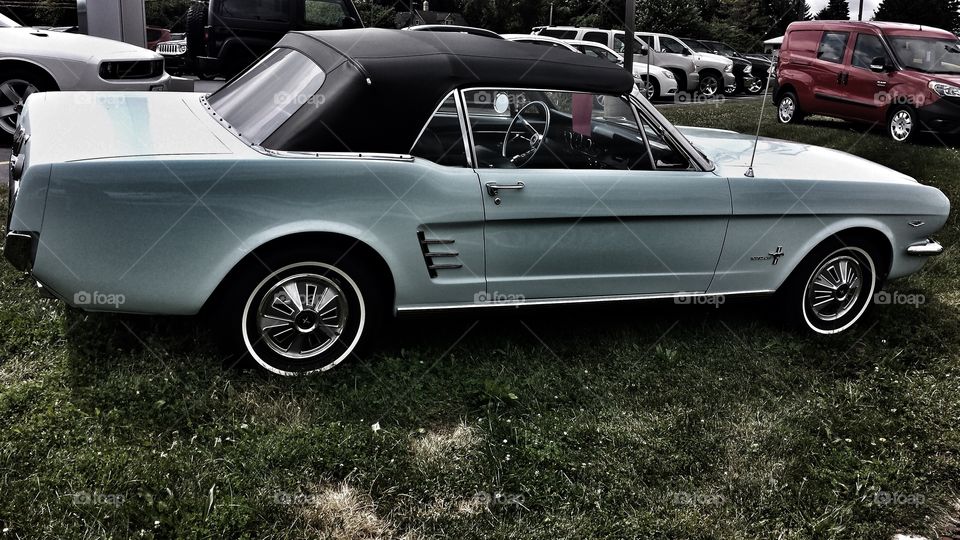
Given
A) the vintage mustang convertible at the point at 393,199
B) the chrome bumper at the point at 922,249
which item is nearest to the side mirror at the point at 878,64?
the chrome bumper at the point at 922,249

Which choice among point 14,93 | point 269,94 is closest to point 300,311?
point 269,94

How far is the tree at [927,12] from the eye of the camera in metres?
40.2

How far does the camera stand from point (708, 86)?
21.7m

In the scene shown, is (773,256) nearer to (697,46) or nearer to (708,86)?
(708,86)

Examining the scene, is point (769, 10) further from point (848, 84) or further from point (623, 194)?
point (623, 194)

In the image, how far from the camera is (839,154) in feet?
18.3

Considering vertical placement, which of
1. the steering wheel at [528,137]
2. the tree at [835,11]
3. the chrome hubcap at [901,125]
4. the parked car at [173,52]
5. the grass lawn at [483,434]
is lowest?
the tree at [835,11]

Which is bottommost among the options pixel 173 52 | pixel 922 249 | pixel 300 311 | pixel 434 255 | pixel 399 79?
pixel 173 52

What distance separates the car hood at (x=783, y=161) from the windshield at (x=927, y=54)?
346 inches

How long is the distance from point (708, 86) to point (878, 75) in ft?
28.6

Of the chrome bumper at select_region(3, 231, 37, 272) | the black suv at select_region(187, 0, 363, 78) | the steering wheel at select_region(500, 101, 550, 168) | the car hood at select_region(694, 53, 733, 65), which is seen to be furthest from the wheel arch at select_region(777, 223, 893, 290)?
the car hood at select_region(694, 53, 733, 65)

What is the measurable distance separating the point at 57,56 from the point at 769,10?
42025 mm

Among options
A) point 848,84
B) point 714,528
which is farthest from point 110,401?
point 848,84

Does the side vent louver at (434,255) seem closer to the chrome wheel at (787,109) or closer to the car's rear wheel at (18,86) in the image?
the car's rear wheel at (18,86)
